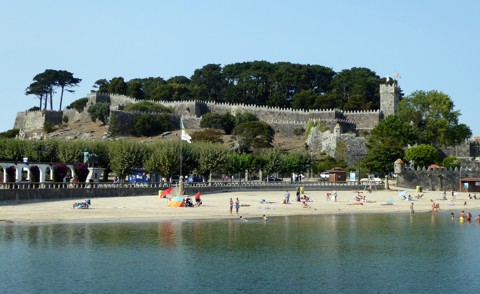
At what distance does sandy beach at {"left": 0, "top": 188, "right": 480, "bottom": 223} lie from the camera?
48.5 m

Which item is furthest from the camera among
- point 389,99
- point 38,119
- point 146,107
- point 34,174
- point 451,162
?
point 38,119

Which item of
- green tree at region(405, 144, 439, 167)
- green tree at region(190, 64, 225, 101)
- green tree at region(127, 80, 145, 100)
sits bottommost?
green tree at region(405, 144, 439, 167)

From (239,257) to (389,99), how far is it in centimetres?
7777

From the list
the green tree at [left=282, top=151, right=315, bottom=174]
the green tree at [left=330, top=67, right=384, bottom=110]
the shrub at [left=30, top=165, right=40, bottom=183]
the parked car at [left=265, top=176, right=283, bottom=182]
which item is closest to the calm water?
the shrub at [left=30, top=165, right=40, bottom=183]

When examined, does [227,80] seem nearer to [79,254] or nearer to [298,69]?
[298,69]

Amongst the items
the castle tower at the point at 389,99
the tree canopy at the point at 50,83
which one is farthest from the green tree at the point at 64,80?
the castle tower at the point at 389,99

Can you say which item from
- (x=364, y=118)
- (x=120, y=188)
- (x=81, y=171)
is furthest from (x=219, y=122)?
(x=120, y=188)

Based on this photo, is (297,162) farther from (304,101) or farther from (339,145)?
(304,101)

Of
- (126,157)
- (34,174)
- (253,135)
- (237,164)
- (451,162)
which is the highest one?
(253,135)

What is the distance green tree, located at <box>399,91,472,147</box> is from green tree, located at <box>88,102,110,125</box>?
148ft

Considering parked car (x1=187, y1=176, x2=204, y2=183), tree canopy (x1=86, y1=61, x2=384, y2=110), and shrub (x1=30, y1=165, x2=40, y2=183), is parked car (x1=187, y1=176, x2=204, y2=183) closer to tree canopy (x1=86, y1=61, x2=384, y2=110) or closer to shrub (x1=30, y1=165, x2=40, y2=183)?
shrub (x1=30, y1=165, x2=40, y2=183)

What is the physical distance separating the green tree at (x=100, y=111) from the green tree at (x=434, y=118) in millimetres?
45251

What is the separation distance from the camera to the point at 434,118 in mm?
100062

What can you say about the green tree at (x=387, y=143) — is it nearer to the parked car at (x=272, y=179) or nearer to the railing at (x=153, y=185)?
the railing at (x=153, y=185)
